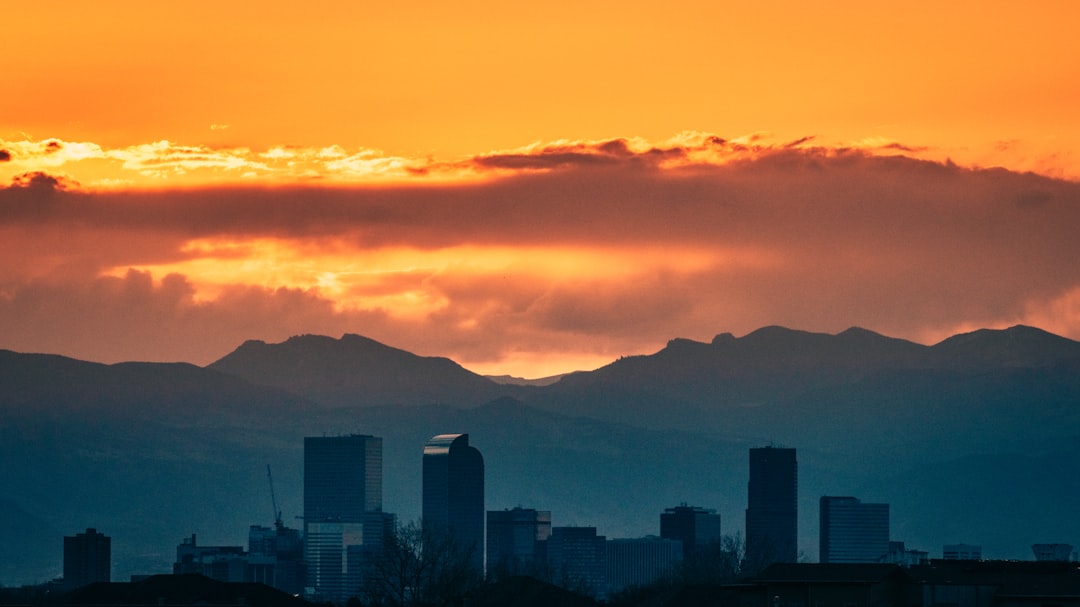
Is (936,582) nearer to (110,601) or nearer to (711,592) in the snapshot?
(711,592)

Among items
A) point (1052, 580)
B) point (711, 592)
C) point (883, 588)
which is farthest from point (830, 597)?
point (711, 592)

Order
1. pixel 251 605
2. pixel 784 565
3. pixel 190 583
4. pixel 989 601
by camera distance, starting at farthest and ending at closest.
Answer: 1. pixel 190 583
2. pixel 251 605
3. pixel 784 565
4. pixel 989 601

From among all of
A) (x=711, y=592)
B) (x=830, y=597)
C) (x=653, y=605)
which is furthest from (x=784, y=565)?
(x=653, y=605)

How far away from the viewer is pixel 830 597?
128 m

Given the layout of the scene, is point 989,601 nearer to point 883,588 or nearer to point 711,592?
point 883,588

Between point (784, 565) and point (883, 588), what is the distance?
803 centimetres

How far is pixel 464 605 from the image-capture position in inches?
7657

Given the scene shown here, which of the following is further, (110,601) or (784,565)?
(110,601)

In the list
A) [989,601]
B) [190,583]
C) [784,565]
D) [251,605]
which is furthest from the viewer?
[190,583]

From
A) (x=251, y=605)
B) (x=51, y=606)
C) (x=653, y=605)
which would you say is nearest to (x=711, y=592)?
(x=653, y=605)

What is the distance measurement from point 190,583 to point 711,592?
3860cm

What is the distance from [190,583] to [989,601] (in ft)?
263

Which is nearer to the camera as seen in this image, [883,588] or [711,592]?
[883,588]

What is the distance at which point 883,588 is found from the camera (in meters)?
129
